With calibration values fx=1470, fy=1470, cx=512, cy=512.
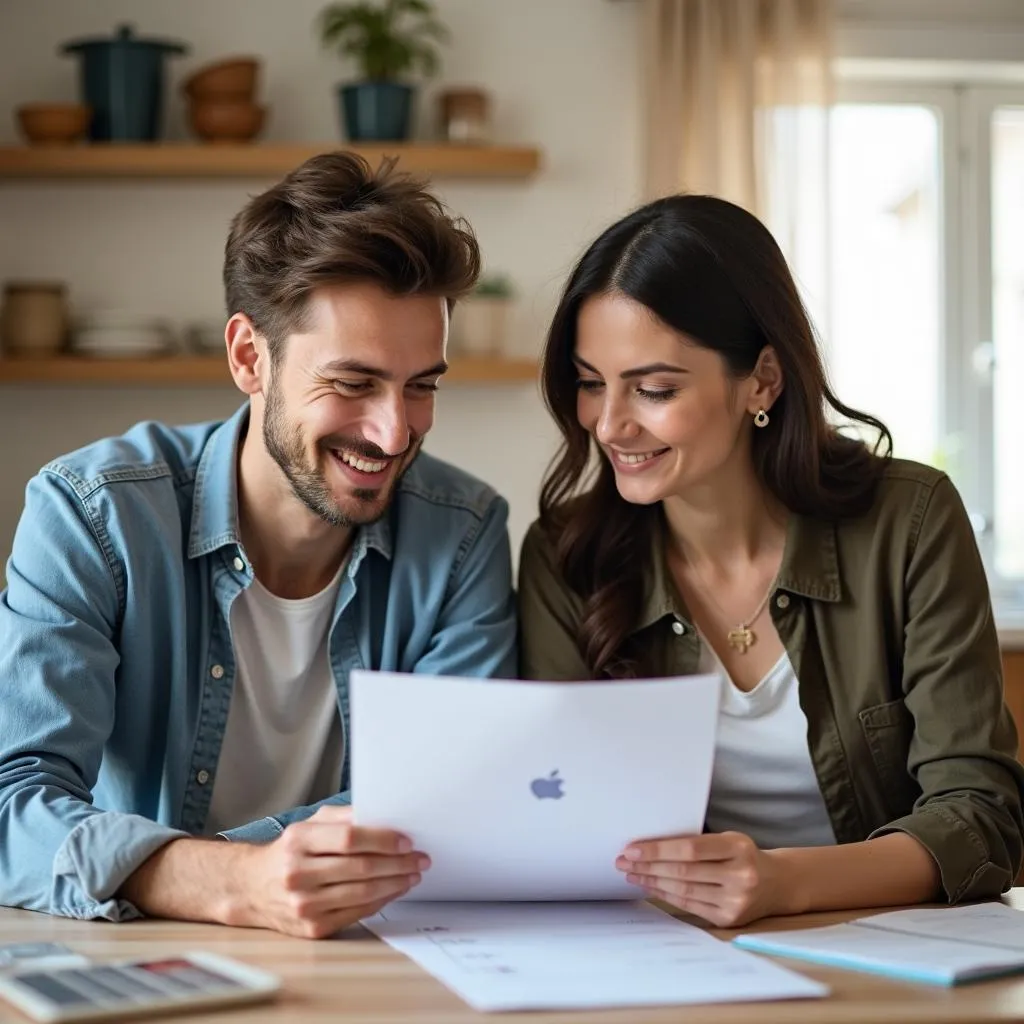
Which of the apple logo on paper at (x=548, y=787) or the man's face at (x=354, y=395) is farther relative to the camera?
the man's face at (x=354, y=395)

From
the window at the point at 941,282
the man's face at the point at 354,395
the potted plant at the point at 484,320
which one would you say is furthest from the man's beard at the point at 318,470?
the window at the point at 941,282

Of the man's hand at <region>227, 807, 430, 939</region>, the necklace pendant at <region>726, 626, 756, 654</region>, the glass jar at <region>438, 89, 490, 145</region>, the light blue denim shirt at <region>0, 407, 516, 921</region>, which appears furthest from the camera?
the glass jar at <region>438, 89, 490, 145</region>

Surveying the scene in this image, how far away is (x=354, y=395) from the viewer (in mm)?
Result: 1809

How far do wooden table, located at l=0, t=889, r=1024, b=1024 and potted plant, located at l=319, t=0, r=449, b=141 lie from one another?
2762 millimetres

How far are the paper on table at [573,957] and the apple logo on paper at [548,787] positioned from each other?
13 cm

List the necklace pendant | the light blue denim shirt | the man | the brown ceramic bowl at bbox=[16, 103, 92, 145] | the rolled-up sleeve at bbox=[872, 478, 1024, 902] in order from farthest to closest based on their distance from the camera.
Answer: the brown ceramic bowl at bbox=[16, 103, 92, 145] → the necklace pendant → the man → the rolled-up sleeve at bbox=[872, 478, 1024, 902] → the light blue denim shirt

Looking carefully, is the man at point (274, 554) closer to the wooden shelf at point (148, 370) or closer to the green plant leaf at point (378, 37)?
the wooden shelf at point (148, 370)

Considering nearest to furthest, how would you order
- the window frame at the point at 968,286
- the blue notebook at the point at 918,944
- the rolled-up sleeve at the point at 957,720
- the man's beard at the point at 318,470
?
the blue notebook at the point at 918,944 < the rolled-up sleeve at the point at 957,720 < the man's beard at the point at 318,470 < the window frame at the point at 968,286

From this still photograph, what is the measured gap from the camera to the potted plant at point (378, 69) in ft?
12.2

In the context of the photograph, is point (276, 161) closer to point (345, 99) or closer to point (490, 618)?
point (345, 99)

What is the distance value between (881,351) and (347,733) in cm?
280

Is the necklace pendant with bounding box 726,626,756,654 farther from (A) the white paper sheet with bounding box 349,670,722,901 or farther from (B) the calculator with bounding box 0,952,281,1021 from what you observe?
(B) the calculator with bounding box 0,952,281,1021

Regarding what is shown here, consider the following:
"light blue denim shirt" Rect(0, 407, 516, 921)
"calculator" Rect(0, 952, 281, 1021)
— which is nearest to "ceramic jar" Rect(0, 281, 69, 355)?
"light blue denim shirt" Rect(0, 407, 516, 921)

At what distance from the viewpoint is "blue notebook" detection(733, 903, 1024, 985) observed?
121 cm
